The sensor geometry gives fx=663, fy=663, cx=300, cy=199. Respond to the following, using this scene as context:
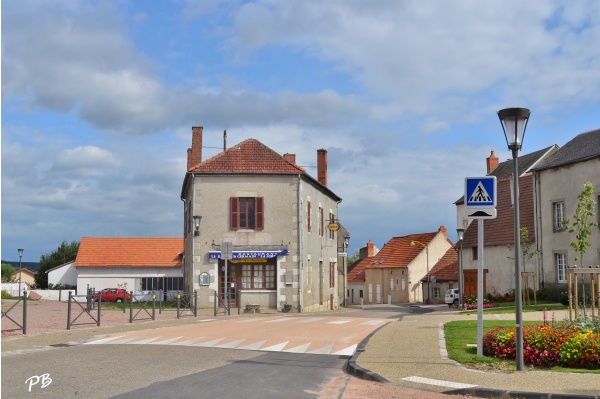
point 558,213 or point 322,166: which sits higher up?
point 322,166

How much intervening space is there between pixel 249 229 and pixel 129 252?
22659 mm

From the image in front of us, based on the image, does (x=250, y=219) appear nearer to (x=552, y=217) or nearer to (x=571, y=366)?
(x=552, y=217)

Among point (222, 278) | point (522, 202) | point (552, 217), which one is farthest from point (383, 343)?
point (522, 202)

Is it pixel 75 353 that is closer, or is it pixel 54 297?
pixel 75 353

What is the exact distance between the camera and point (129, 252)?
2044 inches

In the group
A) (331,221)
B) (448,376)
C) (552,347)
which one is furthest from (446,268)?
(448,376)

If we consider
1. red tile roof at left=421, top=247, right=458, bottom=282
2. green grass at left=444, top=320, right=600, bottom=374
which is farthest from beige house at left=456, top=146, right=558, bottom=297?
green grass at left=444, top=320, right=600, bottom=374

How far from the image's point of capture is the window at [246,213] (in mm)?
32156

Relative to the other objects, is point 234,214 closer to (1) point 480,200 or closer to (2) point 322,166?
(2) point 322,166

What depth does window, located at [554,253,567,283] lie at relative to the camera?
31625 millimetres

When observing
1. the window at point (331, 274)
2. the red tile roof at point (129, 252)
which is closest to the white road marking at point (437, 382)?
the window at point (331, 274)

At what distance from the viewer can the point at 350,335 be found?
52.7ft

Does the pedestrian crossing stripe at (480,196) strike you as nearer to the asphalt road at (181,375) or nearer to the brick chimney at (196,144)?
the asphalt road at (181,375)

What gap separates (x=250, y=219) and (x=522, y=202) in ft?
51.5
